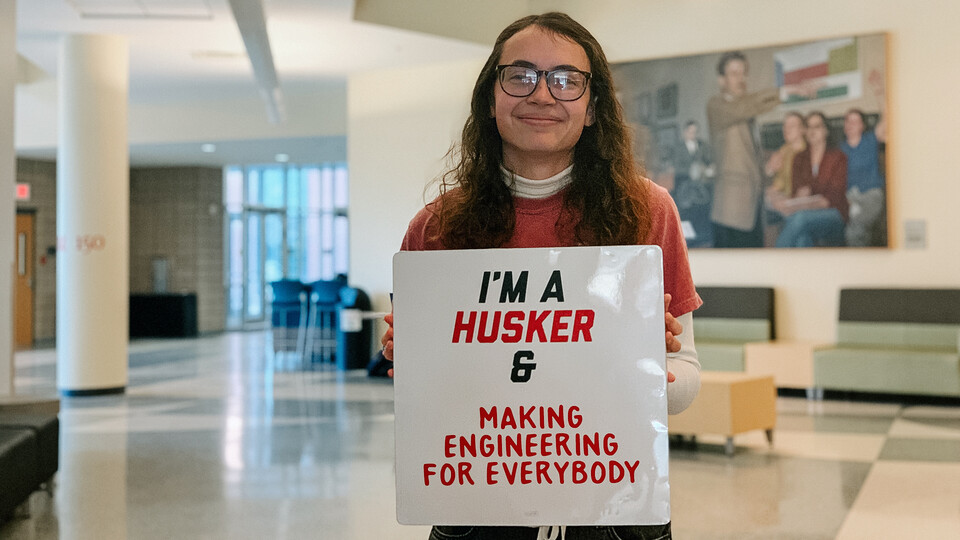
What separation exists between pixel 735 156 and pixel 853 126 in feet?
3.91

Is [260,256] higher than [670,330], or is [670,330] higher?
[260,256]

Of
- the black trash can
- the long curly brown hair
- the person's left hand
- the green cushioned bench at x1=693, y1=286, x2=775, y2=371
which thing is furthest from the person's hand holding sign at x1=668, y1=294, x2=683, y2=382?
the black trash can

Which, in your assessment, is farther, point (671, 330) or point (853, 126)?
point (853, 126)

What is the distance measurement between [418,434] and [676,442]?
565cm

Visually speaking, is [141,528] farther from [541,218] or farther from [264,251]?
[264,251]

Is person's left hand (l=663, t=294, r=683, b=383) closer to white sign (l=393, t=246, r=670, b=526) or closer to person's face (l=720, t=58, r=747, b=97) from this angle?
white sign (l=393, t=246, r=670, b=526)

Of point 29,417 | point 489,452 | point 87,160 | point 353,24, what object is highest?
point 353,24

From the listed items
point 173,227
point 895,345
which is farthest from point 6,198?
point 173,227

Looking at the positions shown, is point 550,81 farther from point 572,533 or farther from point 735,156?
point 735,156

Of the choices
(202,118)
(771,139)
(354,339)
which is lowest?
(354,339)

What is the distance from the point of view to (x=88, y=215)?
377 inches

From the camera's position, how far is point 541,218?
4.74ft

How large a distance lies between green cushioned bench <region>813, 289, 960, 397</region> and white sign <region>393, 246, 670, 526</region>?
26.0 feet

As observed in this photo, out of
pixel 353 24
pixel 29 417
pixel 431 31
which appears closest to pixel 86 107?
pixel 353 24
